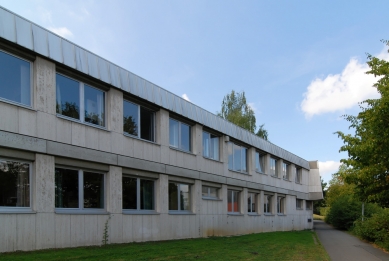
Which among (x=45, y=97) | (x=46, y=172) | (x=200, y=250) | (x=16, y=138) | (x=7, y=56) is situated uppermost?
(x=7, y=56)

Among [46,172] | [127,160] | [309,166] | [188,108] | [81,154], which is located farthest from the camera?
[309,166]

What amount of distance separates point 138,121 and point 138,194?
2.61m

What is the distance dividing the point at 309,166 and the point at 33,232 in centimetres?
3194

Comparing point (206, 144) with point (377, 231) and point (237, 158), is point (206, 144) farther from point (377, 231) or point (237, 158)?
point (377, 231)

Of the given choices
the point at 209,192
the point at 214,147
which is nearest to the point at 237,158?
the point at 214,147

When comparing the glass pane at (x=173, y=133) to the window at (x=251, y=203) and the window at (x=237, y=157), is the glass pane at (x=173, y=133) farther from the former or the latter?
the window at (x=251, y=203)

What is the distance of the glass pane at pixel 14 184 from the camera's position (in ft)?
30.9

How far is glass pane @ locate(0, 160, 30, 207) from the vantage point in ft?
30.9

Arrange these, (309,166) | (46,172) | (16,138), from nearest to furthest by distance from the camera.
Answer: (16,138) < (46,172) < (309,166)

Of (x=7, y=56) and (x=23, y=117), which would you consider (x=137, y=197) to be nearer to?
(x=23, y=117)

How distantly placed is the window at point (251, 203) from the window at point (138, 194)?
10109 mm

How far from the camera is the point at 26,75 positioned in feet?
33.8

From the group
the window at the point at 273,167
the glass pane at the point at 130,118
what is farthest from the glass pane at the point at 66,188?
the window at the point at 273,167

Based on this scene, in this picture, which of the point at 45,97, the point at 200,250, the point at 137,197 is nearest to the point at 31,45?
the point at 45,97
